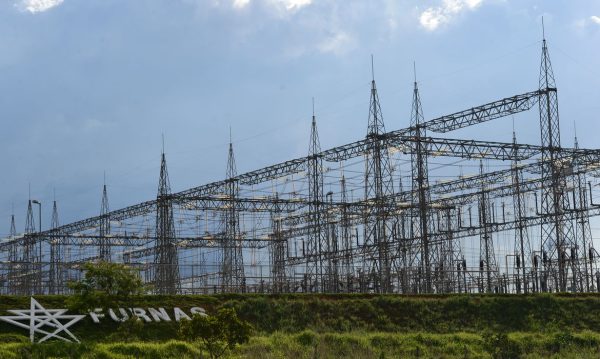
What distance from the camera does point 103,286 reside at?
2695 cm

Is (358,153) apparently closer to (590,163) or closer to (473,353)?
(590,163)

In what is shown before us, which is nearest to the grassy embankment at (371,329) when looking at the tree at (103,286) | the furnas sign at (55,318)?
the furnas sign at (55,318)

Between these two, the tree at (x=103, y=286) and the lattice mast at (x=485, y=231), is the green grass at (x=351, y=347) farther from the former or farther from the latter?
the lattice mast at (x=485, y=231)

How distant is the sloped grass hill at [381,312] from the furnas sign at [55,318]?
281 mm

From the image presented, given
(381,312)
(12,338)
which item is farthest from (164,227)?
(12,338)

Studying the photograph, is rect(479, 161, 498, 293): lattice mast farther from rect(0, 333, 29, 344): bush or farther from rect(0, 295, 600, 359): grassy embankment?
rect(0, 333, 29, 344): bush

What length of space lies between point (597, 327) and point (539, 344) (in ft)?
22.9

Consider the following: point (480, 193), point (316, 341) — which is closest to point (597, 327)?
point (316, 341)

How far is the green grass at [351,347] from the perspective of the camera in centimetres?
2359

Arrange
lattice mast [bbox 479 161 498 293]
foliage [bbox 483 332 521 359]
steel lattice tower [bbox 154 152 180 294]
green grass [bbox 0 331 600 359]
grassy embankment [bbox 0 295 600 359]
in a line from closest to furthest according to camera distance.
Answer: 1. green grass [bbox 0 331 600 359]
2. grassy embankment [bbox 0 295 600 359]
3. foliage [bbox 483 332 521 359]
4. steel lattice tower [bbox 154 152 180 294]
5. lattice mast [bbox 479 161 498 293]

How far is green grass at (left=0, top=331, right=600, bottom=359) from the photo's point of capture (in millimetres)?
23594

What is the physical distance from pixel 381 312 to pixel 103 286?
37.2ft

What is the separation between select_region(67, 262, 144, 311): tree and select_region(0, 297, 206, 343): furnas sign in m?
0.52

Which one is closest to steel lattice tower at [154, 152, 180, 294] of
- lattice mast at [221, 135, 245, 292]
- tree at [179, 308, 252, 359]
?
lattice mast at [221, 135, 245, 292]
